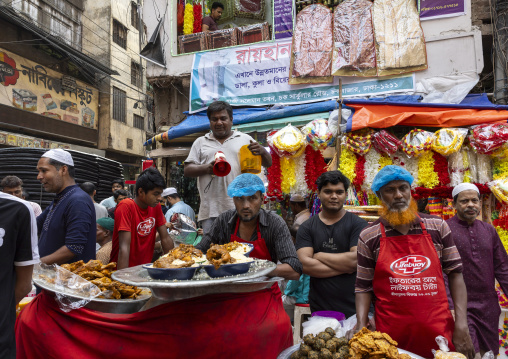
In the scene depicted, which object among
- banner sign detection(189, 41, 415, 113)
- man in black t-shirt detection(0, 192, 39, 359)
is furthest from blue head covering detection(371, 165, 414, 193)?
banner sign detection(189, 41, 415, 113)

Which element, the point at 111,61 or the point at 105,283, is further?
the point at 111,61

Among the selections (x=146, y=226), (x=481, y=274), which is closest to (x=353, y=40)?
(x=481, y=274)

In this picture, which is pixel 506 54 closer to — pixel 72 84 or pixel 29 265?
pixel 29 265

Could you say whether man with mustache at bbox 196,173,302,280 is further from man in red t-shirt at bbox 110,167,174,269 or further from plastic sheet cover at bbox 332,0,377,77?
plastic sheet cover at bbox 332,0,377,77

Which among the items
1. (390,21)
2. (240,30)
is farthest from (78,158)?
(390,21)

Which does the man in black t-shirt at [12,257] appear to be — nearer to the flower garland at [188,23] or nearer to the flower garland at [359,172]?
the flower garland at [359,172]

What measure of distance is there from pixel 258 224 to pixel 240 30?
20.0 ft

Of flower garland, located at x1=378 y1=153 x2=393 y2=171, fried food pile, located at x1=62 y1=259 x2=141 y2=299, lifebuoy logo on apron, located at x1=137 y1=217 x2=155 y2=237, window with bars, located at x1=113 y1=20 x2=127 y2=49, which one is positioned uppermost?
window with bars, located at x1=113 y1=20 x2=127 y2=49

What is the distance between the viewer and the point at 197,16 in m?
8.31

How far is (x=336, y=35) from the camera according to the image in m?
6.88

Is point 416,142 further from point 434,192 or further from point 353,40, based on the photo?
point 353,40

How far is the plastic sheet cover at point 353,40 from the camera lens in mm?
6633

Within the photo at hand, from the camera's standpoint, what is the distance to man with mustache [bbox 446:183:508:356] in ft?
10.7

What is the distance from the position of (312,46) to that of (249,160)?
4302mm
